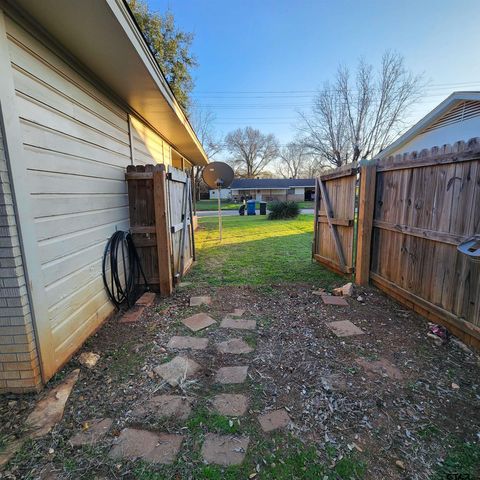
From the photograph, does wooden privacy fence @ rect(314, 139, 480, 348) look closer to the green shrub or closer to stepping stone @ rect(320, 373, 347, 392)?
stepping stone @ rect(320, 373, 347, 392)

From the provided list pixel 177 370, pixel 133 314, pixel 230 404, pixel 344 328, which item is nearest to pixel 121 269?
pixel 133 314

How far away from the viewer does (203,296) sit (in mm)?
3773

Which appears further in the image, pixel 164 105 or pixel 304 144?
pixel 304 144

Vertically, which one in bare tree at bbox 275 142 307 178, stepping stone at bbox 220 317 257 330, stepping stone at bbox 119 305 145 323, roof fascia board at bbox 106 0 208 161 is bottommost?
stepping stone at bbox 220 317 257 330

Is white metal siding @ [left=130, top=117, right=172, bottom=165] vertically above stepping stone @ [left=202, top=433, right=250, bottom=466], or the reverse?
white metal siding @ [left=130, top=117, right=172, bottom=165]

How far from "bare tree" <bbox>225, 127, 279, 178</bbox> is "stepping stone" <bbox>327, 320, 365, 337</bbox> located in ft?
141

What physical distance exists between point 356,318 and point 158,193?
115 inches

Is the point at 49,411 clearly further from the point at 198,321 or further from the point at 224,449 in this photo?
the point at 198,321

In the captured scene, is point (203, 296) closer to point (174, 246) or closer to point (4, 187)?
point (174, 246)

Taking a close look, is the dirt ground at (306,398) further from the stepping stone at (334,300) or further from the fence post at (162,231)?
the fence post at (162,231)

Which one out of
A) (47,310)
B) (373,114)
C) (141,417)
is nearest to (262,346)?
(141,417)

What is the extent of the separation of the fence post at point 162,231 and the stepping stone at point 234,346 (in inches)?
60.8

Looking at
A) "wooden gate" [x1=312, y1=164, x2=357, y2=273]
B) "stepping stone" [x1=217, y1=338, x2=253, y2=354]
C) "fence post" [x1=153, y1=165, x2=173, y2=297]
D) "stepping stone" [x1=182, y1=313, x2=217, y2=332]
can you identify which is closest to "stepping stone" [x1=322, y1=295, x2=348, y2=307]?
"wooden gate" [x1=312, y1=164, x2=357, y2=273]

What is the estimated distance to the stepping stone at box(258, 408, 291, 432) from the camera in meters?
1.60
